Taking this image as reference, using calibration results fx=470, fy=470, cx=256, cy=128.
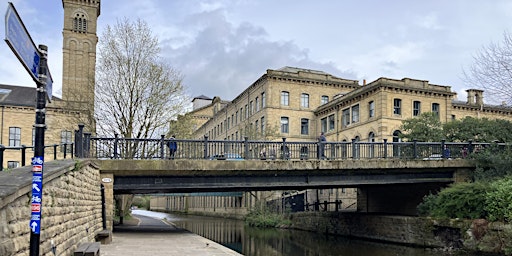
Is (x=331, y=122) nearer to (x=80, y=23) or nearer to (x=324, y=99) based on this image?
(x=324, y=99)

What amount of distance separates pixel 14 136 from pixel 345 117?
114 feet

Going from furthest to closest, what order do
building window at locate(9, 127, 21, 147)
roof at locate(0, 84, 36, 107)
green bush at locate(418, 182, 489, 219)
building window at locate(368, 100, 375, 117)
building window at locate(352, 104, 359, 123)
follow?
1. roof at locate(0, 84, 36, 107)
2. building window at locate(9, 127, 21, 147)
3. building window at locate(352, 104, 359, 123)
4. building window at locate(368, 100, 375, 117)
5. green bush at locate(418, 182, 489, 219)

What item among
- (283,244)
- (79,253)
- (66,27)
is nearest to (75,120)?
(283,244)

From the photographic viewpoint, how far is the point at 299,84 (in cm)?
5331

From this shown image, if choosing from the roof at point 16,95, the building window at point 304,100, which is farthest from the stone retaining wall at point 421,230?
the roof at point 16,95

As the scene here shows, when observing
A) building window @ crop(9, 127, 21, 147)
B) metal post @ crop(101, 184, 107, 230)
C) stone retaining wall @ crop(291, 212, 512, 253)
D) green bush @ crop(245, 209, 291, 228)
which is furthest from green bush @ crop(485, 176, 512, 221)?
building window @ crop(9, 127, 21, 147)

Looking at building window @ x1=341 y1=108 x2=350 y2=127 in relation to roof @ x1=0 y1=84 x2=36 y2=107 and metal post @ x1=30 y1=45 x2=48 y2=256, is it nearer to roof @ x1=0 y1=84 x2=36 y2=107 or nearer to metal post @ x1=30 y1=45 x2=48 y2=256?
roof @ x1=0 y1=84 x2=36 y2=107

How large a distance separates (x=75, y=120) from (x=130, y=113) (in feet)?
11.8

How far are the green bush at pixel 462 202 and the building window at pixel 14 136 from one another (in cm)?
4359

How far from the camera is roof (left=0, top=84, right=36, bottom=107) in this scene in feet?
167

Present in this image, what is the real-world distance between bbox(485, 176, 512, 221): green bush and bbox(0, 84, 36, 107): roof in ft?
156

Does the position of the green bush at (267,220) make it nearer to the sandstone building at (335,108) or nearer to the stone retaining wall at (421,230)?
the sandstone building at (335,108)

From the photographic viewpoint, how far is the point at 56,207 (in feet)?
28.8

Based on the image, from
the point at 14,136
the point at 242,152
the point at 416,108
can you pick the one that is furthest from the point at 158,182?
the point at 14,136
